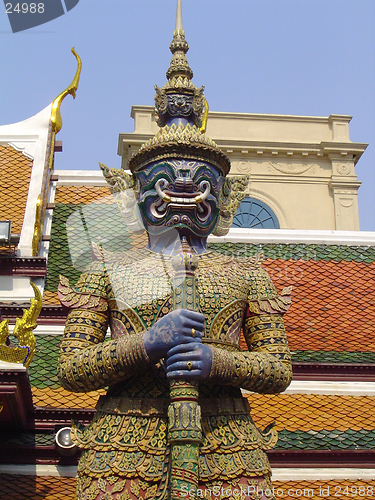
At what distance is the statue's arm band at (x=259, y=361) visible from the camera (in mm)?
4480

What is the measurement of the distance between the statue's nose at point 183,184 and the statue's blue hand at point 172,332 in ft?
3.11

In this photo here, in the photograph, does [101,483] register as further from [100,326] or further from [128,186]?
[128,186]

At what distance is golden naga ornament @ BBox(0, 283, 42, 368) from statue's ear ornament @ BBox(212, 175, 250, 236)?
1674 mm

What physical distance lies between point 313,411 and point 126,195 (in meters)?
3.46

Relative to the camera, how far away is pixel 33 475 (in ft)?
22.0

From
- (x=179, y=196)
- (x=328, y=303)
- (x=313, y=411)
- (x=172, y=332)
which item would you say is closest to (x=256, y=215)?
(x=328, y=303)

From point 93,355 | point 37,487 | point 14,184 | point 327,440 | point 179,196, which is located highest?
point 14,184

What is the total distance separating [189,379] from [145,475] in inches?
26.3

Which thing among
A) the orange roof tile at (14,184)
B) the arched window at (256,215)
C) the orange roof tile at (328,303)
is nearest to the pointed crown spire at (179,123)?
the orange roof tile at (328,303)

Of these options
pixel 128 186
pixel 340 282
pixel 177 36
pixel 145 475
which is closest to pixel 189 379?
pixel 145 475

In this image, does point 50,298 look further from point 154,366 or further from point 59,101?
point 154,366

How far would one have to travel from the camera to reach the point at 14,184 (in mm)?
9719

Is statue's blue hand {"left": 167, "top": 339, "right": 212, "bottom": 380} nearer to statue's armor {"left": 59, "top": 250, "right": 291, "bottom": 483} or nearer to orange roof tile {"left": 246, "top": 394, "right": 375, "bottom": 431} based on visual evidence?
statue's armor {"left": 59, "top": 250, "right": 291, "bottom": 483}

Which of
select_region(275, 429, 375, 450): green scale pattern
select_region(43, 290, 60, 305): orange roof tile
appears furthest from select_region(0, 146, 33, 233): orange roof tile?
select_region(275, 429, 375, 450): green scale pattern
